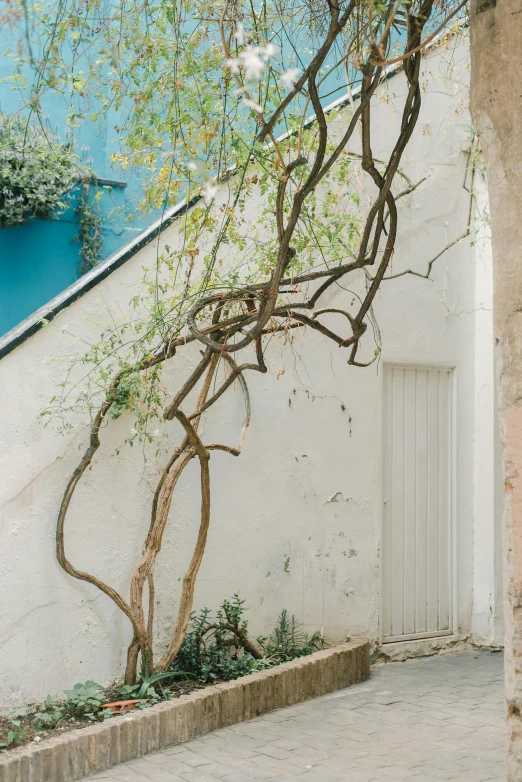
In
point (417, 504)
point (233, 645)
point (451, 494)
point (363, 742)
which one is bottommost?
point (363, 742)

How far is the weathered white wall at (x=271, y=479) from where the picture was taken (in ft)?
18.6

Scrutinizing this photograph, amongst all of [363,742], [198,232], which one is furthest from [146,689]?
[198,232]

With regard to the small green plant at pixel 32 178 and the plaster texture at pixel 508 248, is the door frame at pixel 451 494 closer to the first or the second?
the small green plant at pixel 32 178

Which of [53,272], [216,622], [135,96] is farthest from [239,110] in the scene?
[216,622]

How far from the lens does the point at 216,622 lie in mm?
6410

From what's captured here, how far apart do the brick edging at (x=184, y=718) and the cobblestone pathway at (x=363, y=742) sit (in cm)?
7

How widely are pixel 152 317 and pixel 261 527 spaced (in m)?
2.13

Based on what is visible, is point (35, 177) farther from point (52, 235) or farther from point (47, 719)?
point (47, 719)

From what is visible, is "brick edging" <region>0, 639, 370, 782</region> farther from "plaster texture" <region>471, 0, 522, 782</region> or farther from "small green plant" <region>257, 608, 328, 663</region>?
"plaster texture" <region>471, 0, 522, 782</region>

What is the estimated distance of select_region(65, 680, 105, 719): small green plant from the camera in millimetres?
5258

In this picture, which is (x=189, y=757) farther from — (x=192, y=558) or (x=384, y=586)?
(x=384, y=586)

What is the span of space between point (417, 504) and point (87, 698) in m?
3.54

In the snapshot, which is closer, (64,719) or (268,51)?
(268,51)

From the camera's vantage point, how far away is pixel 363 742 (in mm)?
5305
